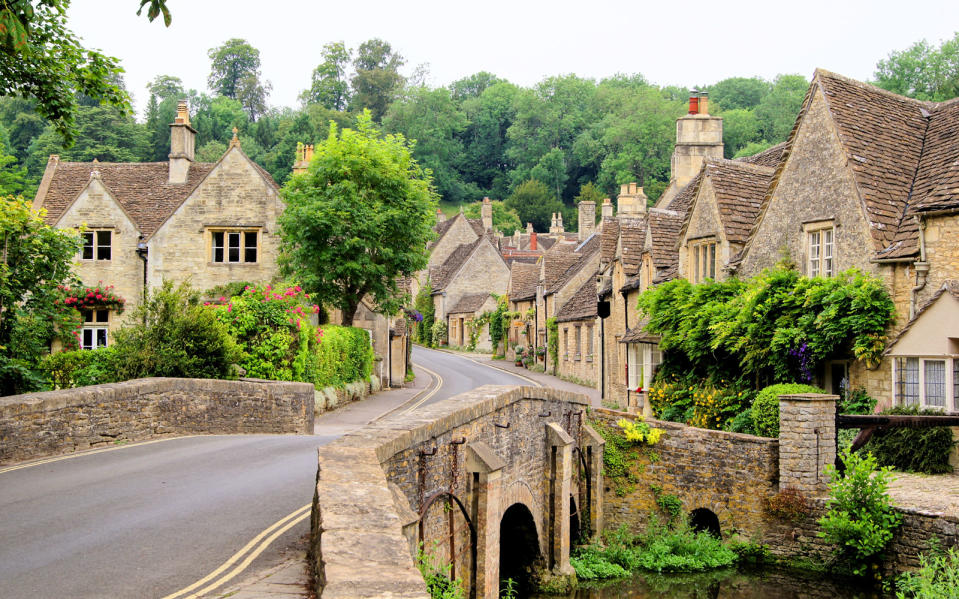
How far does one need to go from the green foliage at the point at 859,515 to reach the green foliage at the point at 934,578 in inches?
30.6

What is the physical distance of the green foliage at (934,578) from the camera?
47.5 ft

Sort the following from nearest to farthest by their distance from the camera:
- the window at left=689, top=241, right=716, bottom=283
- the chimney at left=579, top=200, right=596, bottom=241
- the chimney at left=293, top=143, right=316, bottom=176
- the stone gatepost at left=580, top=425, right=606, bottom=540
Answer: the stone gatepost at left=580, top=425, right=606, bottom=540 → the window at left=689, top=241, right=716, bottom=283 → the chimney at left=293, top=143, right=316, bottom=176 → the chimney at left=579, top=200, right=596, bottom=241

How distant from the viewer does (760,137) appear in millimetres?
97812

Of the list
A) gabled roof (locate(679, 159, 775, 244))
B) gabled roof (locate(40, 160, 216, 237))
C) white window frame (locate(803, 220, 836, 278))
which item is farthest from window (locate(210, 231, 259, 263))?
white window frame (locate(803, 220, 836, 278))

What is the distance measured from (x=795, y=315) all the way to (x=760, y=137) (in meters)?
81.0

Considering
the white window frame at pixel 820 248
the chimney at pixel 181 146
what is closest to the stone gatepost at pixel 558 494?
the white window frame at pixel 820 248

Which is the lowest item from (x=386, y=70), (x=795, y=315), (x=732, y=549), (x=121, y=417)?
(x=732, y=549)

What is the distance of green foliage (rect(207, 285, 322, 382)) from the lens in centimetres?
2583

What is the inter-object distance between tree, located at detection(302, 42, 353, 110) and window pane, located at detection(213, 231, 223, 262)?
104258 mm

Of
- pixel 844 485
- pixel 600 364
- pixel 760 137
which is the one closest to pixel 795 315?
pixel 844 485

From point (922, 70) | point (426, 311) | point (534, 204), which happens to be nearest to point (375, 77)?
point (534, 204)

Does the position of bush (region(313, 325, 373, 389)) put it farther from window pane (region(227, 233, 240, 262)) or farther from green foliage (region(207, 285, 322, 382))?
window pane (region(227, 233, 240, 262))

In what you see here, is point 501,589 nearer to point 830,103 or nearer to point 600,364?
point 830,103

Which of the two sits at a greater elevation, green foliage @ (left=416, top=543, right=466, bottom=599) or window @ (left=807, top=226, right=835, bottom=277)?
window @ (left=807, top=226, right=835, bottom=277)
